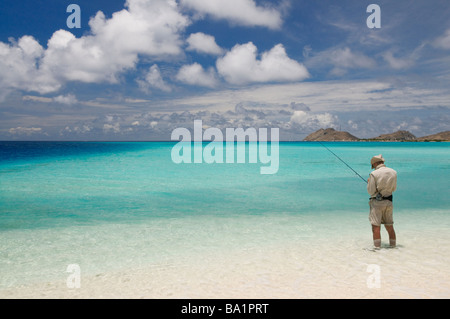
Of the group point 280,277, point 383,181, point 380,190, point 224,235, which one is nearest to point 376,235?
point 380,190

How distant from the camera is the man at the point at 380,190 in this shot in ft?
18.3

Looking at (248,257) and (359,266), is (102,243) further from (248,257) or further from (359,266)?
(359,266)

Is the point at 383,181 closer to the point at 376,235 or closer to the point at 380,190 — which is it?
the point at 380,190

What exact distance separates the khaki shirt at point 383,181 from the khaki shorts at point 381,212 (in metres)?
0.18

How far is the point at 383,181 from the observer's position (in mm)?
5594

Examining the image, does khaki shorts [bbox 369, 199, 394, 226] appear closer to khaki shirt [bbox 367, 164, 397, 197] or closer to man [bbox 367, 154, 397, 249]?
man [bbox 367, 154, 397, 249]

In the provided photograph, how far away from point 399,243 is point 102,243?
664 centimetres

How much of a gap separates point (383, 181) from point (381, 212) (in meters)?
0.66

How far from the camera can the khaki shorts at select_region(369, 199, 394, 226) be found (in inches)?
227

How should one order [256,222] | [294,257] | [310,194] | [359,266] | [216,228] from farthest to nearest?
[310,194] < [256,222] < [216,228] < [294,257] < [359,266]

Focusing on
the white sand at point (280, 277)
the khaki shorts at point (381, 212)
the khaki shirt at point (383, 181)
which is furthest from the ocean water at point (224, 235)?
the khaki shirt at point (383, 181)

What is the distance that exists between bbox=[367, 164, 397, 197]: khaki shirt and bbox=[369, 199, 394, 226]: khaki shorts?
18 cm
